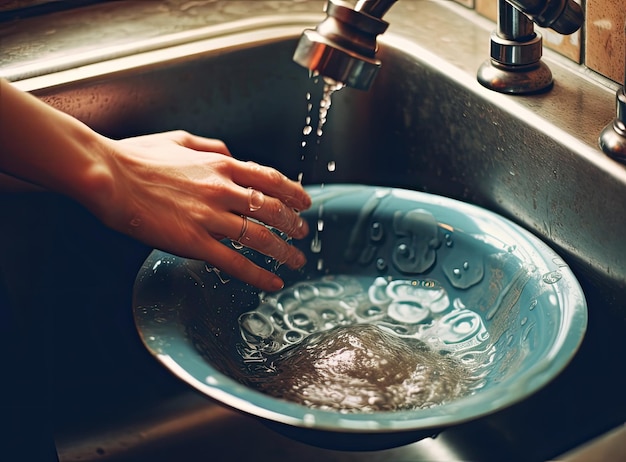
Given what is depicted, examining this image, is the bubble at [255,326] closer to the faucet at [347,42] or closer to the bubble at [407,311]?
the bubble at [407,311]

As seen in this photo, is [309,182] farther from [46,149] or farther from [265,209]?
[46,149]

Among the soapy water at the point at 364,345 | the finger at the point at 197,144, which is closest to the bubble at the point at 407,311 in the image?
the soapy water at the point at 364,345

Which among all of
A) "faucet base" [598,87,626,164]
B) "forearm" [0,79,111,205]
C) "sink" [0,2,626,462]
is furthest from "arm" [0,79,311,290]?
"faucet base" [598,87,626,164]

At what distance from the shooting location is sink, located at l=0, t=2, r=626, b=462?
0.69m

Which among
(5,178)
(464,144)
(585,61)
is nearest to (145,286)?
(5,178)

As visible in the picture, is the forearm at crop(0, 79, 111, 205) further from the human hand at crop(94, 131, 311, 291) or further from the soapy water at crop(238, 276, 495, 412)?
the soapy water at crop(238, 276, 495, 412)

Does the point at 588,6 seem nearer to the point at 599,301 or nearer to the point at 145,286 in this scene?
the point at 599,301

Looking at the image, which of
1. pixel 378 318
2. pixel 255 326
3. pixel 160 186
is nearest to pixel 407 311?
pixel 378 318

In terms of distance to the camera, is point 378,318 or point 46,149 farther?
point 378,318

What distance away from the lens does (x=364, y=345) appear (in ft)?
2.18

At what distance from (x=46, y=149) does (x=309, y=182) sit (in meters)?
0.36

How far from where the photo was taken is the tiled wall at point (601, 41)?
71 centimetres

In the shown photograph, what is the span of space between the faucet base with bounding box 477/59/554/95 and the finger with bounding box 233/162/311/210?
20 cm

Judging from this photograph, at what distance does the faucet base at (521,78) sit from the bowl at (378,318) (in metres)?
0.11
